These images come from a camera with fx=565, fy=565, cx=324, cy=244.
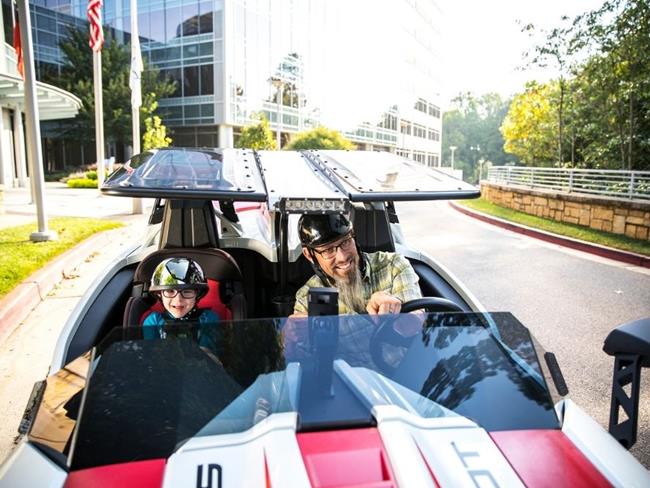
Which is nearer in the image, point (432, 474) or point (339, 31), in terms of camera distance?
point (432, 474)

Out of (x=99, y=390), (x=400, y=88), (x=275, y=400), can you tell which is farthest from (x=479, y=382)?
(x=400, y=88)

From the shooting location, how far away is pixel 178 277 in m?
2.81

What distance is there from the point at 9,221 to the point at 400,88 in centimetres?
5216

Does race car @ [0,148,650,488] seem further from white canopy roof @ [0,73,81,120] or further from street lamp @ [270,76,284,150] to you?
street lamp @ [270,76,284,150]

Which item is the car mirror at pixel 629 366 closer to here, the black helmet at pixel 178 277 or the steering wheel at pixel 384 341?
the steering wheel at pixel 384 341

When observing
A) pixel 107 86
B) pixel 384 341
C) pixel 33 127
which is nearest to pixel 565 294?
pixel 384 341

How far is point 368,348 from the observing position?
6.14ft

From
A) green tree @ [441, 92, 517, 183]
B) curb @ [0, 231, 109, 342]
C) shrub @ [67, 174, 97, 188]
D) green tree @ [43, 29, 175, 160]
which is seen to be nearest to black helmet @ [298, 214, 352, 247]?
curb @ [0, 231, 109, 342]

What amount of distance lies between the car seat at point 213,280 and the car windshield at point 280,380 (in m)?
1.52

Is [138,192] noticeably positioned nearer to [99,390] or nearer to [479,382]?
[99,390]

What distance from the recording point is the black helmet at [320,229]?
283cm

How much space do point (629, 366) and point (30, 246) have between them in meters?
9.29

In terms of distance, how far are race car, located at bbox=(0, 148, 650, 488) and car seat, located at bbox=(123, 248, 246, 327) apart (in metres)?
1.07

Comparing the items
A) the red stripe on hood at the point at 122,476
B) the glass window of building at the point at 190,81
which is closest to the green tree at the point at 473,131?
the glass window of building at the point at 190,81
